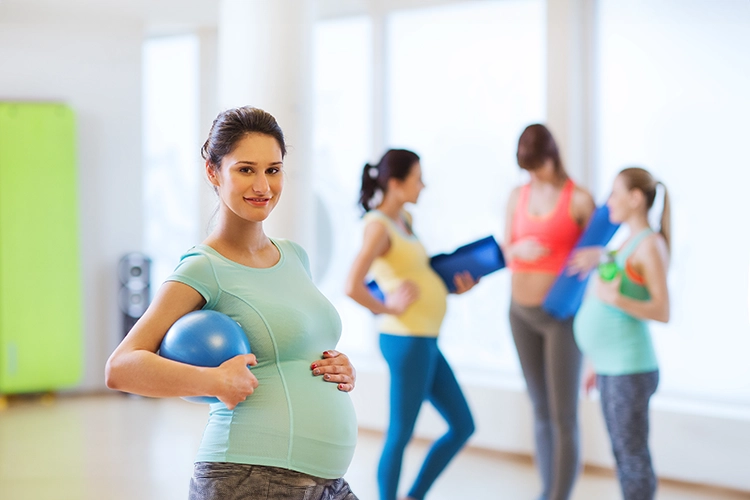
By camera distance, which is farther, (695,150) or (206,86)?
(206,86)

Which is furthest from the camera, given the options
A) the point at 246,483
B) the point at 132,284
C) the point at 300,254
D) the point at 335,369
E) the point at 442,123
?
the point at 132,284

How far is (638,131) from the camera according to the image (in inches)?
170

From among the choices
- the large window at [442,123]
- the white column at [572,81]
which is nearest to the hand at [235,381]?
the white column at [572,81]

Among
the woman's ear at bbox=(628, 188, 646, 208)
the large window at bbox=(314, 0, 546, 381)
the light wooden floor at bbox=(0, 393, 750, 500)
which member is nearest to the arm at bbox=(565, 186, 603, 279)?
the woman's ear at bbox=(628, 188, 646, 208)

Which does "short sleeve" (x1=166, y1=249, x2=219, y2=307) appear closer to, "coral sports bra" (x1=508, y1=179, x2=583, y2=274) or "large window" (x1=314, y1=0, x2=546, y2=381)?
"coral sports bra" (x1=508, y1=179, x2=583, y2=274)

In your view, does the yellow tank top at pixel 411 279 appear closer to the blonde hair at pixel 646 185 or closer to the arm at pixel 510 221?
the arm at pixel 510 221

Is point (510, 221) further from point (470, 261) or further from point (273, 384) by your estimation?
point (273, 384)

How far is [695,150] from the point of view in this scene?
4109mm

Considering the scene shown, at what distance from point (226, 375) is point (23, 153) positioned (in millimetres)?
4875

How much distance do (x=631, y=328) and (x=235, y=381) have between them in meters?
1.83

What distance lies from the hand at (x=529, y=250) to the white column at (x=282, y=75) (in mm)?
1339

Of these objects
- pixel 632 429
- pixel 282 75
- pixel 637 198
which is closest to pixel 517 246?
pixel 637 198

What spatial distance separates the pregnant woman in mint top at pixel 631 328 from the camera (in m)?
2.84

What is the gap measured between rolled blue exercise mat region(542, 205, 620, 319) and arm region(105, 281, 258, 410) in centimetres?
198
